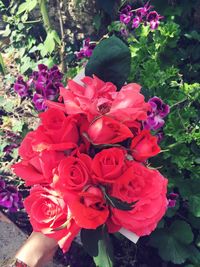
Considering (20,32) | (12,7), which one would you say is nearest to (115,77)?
(20,32)

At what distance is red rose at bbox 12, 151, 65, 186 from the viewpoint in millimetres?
1020

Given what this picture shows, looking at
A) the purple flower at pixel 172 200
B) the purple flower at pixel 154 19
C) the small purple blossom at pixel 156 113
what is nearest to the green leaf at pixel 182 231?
the purple flower at pixel 172 200

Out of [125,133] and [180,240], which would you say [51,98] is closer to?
[125,133]

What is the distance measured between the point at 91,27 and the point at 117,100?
176cm

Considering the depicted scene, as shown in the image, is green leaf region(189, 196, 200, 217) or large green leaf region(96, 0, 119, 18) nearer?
green leaf region(189, 196, 200, 217)

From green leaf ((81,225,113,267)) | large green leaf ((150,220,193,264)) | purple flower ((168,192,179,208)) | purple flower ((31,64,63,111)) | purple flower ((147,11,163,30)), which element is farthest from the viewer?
purple flower ((147,11,163,30))

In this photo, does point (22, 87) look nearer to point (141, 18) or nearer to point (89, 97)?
point (89, 97)

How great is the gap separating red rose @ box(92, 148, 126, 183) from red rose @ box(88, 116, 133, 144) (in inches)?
1.1

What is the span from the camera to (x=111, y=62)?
1147 millimetres

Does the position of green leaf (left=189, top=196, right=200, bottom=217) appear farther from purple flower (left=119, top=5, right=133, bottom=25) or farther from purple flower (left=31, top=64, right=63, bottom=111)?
purple flower (left=119, top=5, right=133, bottom=25)

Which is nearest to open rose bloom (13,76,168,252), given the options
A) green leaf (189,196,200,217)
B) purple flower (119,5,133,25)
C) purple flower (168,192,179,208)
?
purple flower (168,192,179,208)

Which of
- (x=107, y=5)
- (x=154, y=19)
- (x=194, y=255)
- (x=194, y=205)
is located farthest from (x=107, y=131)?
(x=107, y=5)

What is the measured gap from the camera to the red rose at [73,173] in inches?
37.8

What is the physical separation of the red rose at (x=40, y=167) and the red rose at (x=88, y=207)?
0.10 m
